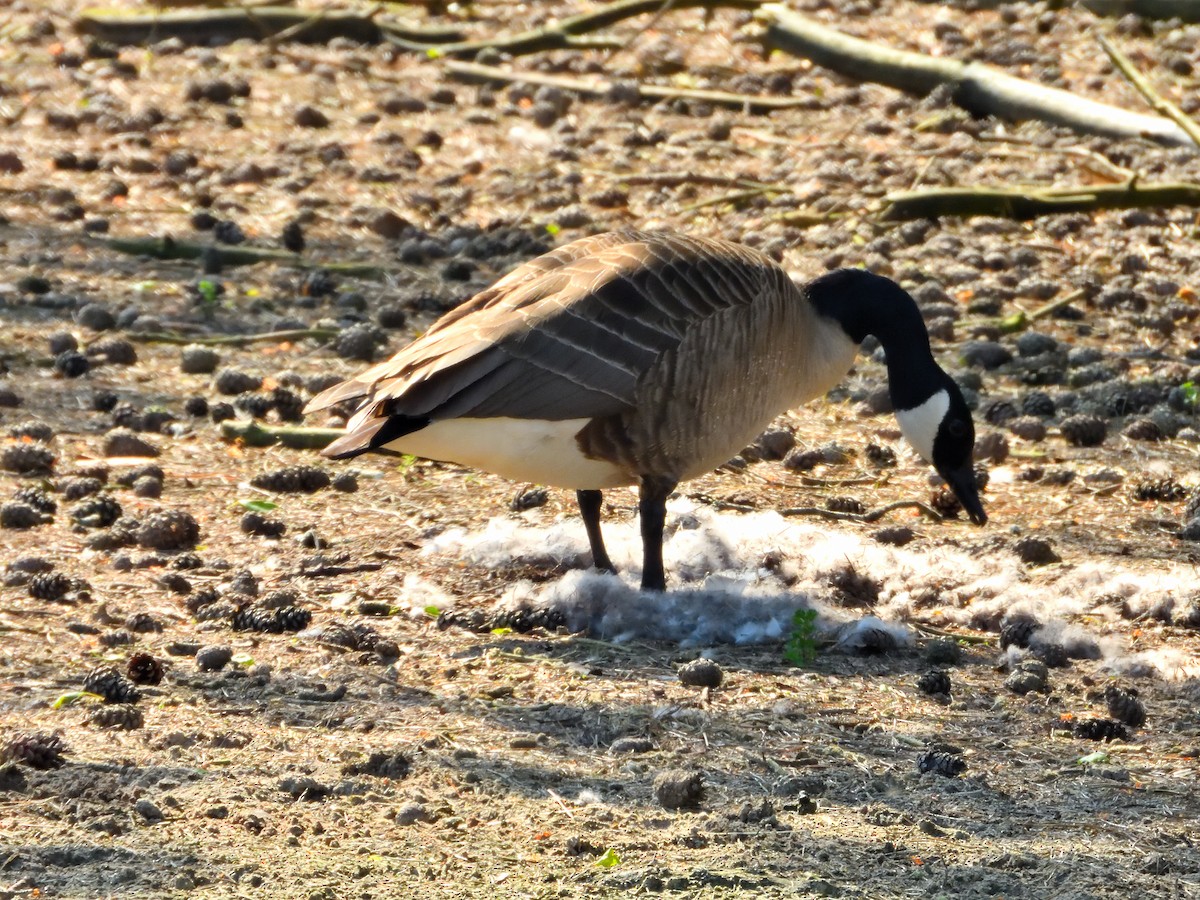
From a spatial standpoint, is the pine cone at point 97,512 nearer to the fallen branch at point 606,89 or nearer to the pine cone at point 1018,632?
the pine cone at point 1018,632

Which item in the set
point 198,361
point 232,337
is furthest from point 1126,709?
point 232,337

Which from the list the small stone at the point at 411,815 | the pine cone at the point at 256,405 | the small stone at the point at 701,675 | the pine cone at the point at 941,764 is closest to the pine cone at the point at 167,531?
the pine cone at the point at 256,405

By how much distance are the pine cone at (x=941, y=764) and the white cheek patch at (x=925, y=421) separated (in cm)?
214

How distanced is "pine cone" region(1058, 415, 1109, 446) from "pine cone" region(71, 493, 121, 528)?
167 inches

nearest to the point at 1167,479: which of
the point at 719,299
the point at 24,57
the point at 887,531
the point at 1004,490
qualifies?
A: the point at 1004,490

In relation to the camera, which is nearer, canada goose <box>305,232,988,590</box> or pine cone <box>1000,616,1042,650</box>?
canada goose <box>305,232,988,590</box>

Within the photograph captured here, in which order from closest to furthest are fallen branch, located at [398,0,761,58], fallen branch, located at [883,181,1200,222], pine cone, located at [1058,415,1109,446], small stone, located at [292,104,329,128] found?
pine cone, located at [1058,415,1109,446] < fallen branch, located at [883,181,1200,222] < small stone, located at [292,104,329,128] < fallen branch, located at [398,0,761,58]

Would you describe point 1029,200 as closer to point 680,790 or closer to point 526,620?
point 526,620

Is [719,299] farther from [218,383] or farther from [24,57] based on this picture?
[24,57]

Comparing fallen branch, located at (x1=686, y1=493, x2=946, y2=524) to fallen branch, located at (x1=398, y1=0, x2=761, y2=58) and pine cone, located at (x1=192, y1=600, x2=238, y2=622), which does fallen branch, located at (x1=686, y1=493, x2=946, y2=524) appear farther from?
fallen branch, located at (x1=398, y1=0, x2=761, y2=58)

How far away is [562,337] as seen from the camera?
576cm

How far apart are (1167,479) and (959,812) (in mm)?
3382

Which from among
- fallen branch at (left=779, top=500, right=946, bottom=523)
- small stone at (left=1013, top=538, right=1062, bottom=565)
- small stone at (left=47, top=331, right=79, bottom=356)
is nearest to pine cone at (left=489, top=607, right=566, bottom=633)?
fallen branch at (left=779, top=500, right=946, bottom=523)

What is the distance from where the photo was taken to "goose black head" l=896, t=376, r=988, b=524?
259 inches
